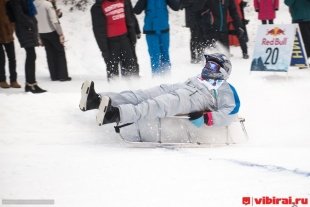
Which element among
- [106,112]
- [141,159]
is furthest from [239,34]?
[141,159]

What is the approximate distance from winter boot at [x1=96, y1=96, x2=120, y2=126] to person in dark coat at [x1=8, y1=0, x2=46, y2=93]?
2657mm

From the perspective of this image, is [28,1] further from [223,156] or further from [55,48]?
[223,156]

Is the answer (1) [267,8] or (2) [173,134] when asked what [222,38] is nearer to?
(1) [267,8]

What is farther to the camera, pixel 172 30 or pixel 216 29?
pixel 172 30

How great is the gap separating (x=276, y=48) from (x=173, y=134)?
3.61 metres

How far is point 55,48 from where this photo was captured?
26.3ft

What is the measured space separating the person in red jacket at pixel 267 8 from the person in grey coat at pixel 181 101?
247 inches

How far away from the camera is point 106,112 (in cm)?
Answer: 427

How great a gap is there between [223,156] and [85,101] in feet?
4.55

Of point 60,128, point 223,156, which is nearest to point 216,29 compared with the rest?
point 60,128

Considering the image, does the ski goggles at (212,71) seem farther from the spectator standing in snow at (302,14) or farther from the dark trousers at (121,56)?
the spectator standing in snow at (302,14)

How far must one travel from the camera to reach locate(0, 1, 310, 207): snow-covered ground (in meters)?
3.11

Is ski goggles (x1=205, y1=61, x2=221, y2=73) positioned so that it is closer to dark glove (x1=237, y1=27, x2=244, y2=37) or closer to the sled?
the sled

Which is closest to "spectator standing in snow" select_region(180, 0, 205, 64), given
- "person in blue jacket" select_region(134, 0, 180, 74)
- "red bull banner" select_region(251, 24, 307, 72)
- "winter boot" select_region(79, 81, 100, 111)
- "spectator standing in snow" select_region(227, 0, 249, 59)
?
"spectator standing in snow" select_region(227, 0, 249, 59)
